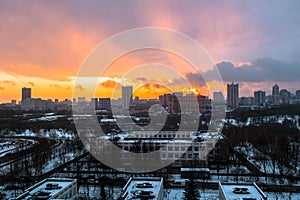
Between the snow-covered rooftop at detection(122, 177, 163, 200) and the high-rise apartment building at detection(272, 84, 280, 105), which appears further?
the high-rise apartment building at detection(272, 84, 280, 105)

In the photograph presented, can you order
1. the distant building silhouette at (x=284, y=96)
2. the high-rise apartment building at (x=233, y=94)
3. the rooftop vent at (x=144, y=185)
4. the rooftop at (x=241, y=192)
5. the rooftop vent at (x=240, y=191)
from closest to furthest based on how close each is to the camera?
the rooftop at (x=241, y=192) → the rooftop vent at (x=240, y=191) → the rooftop vent at (x=144, y=185) → the high-rise apartment building at (x=233, y=94) → the distant building silhouette at (x=284, y=96)

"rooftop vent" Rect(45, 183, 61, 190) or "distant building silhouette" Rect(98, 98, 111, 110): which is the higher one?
"distant building silhouette" Rect(98, 98, 111, 110)

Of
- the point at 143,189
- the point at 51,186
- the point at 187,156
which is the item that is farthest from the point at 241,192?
the point at 187,156

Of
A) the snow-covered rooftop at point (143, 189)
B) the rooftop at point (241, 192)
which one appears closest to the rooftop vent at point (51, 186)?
the snow-covered rooftop at point (143, 189)

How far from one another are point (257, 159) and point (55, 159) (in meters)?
4.30

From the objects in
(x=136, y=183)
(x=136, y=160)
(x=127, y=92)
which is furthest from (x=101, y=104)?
(x=136, y=183)

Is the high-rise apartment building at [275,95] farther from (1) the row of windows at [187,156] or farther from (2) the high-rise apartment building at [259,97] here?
(1) the row of windows at [187,156]

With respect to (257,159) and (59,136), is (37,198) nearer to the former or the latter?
(257,159)

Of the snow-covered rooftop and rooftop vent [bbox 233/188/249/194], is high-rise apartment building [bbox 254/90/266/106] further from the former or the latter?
the snow-covered rooftop

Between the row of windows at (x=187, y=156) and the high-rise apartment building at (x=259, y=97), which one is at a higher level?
the high-rise apartment building at (x=259, y=97)

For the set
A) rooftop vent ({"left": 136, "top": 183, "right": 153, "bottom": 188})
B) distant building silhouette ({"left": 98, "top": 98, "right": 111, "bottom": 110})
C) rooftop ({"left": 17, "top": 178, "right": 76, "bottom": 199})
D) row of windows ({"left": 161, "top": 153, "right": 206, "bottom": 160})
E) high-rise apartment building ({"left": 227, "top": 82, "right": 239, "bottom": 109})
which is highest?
high-rise apartment building ({"left": 227, "top": 82, "right": 239, "bottom": 109})

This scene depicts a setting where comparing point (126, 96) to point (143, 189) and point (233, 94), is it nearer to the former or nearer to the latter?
point (143, 189)

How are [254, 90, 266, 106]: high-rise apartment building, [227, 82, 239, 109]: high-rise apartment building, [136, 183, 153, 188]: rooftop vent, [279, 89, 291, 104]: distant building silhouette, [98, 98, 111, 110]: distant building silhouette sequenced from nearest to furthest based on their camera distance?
[136, 183, 153, 188]: rooftop vent < [98, 98, 111, 110]: distant building silhouette < [227, 82, 239, 109]: high-rise apartment building < [279, 89, 291, 104]: distant building silhouette < [254, 90, 266, 106]: high-rise apartment building

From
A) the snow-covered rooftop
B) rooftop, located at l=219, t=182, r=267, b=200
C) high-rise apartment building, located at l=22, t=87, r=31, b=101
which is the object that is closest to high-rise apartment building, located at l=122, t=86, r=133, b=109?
the snow-covered rooftop
